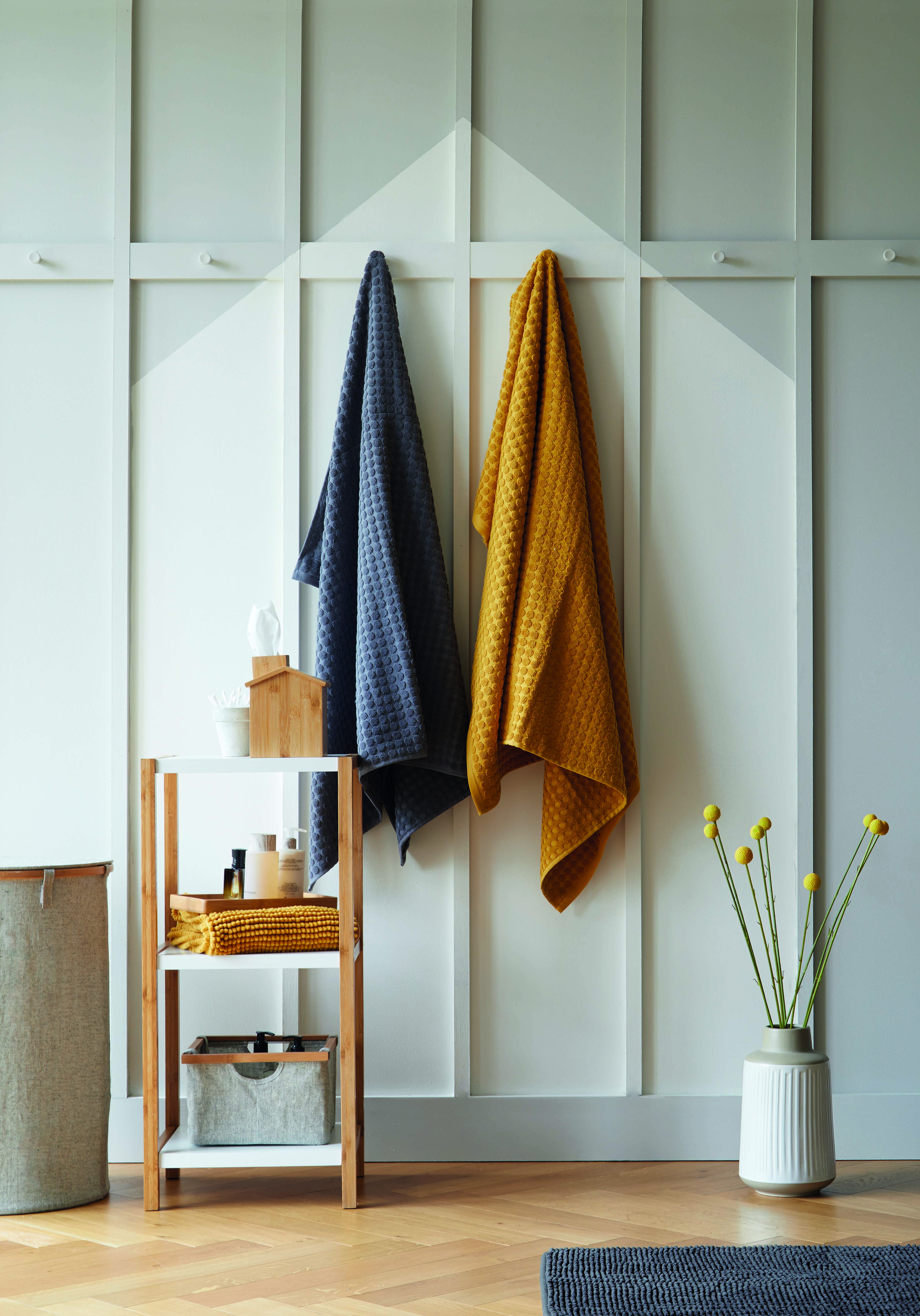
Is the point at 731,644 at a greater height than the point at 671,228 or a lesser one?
lesser

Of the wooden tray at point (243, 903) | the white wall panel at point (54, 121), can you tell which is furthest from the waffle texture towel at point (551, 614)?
the white wall panel at point (54, 121)

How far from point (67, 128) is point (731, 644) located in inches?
62.3

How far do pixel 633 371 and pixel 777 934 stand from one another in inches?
42.2

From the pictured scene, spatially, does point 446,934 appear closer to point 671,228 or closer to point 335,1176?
point 335,1176

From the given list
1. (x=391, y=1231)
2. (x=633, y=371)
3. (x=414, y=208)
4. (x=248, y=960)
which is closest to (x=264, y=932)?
(x=248, y=960)

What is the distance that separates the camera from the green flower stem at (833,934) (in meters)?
2.05

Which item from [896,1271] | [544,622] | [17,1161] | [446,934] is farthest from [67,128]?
[896,1271]

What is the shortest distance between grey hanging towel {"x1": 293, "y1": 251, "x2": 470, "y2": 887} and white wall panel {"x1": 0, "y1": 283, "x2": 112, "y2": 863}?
42cm

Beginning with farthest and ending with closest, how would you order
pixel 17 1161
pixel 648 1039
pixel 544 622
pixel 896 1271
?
pixel 648 1039 < pixel 544 622 < pixel 17 1161 < pixel 896 1271

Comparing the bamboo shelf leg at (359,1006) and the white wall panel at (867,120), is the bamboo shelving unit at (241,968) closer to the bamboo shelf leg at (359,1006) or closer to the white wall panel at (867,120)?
the bamboo shelf leg at (359,1006)

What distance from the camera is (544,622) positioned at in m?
2.06

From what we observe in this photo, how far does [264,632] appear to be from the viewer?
6.55 ft

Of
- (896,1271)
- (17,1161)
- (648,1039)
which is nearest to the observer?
(896,1271)

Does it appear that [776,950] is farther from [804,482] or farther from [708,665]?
[804,482]
